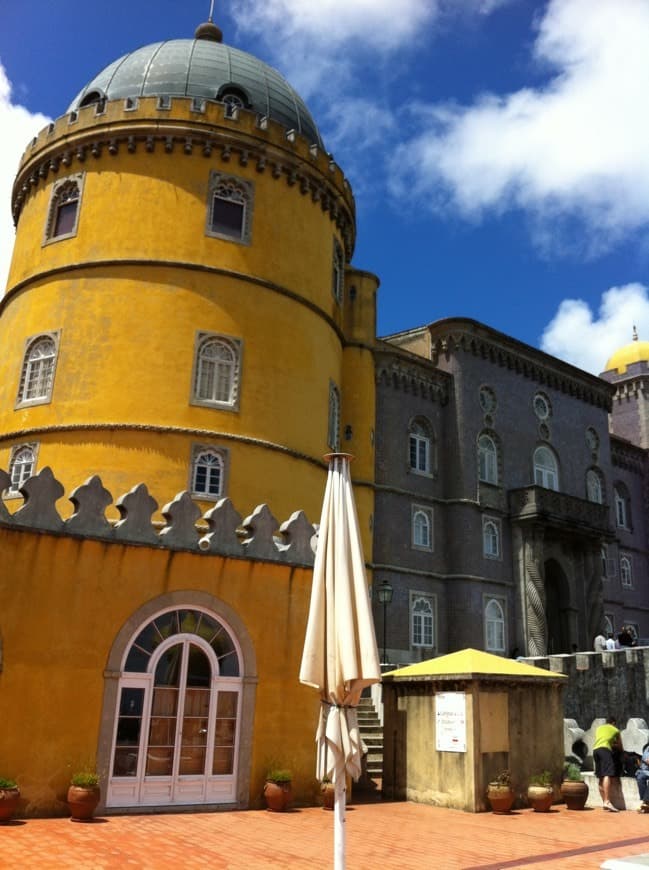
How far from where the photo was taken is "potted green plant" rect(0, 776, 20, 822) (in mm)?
10750

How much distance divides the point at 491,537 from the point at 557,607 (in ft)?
17.9

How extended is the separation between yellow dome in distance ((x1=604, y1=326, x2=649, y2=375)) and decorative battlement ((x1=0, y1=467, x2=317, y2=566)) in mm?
38484

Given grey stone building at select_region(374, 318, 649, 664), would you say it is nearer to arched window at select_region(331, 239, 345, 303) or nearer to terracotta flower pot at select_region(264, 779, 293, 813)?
arched window at select_region(331, 239, 345, 303)

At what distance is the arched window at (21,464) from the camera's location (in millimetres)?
20719

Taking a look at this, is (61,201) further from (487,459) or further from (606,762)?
(606,762)

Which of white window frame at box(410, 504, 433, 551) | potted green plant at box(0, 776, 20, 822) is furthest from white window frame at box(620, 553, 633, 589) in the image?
potted green plant at box(0, 776, 20, 822)

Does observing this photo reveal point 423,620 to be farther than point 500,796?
Yes

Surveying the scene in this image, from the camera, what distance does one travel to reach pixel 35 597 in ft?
39.1

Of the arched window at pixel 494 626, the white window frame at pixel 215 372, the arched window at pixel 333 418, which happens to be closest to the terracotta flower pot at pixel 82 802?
the white window frame at pixel 215 372

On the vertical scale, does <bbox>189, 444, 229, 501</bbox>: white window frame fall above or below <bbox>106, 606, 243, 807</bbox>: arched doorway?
above

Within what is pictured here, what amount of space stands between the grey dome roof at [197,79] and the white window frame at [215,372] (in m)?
7.68

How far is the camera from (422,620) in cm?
2928

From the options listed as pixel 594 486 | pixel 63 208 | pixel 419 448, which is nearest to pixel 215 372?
pixel 63 208

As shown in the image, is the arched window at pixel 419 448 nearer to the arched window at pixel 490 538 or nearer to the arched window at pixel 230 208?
the arched window at pixel 490 538
